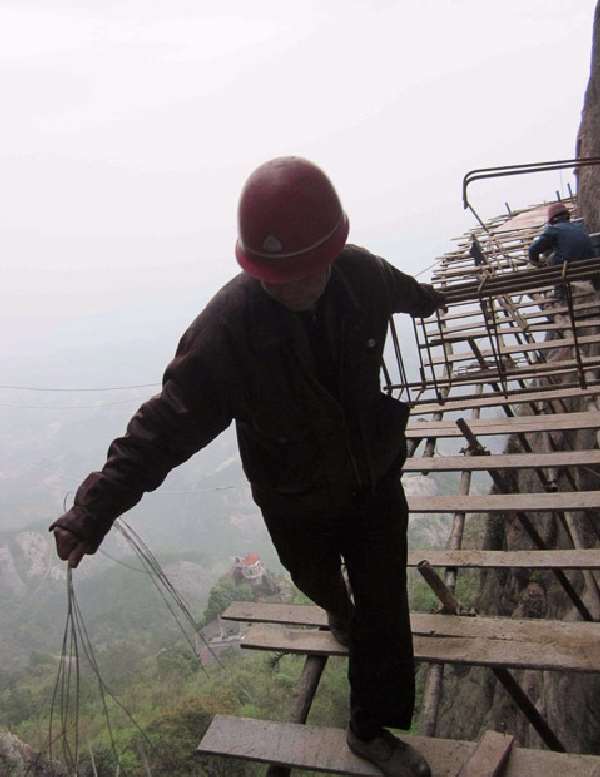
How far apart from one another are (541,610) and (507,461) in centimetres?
386

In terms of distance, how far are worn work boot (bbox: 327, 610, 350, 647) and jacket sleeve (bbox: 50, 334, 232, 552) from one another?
42.3 inches

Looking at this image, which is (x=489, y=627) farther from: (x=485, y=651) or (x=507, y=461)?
(x=507, y=461)

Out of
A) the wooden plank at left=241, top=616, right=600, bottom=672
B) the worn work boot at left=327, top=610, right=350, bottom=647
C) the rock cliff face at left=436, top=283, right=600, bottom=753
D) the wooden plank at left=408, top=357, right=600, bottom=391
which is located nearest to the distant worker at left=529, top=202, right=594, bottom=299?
the rock cliff face at left=436, top=283, right=600, bottom=753

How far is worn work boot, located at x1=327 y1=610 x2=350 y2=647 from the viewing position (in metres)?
2.34

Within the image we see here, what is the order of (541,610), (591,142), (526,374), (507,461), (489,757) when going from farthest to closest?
(591,142) → (541,610) → (526,374) → (507,461) → (489,757)

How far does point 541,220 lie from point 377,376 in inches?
367

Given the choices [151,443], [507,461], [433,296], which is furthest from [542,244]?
[151,443]

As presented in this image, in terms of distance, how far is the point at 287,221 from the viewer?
1506mm

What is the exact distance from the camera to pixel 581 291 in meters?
5.83

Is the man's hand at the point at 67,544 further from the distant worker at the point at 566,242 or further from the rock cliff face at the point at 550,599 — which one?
the distant worker at the point at 566,242

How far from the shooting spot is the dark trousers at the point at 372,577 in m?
1.87

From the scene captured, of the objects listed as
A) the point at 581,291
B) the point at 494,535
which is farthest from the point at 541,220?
the point at 494,535

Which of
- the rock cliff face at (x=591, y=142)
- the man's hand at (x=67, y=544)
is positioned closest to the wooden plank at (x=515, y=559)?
the man's hand at (x=67, y=544)

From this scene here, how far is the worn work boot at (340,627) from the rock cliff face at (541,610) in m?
2.24
